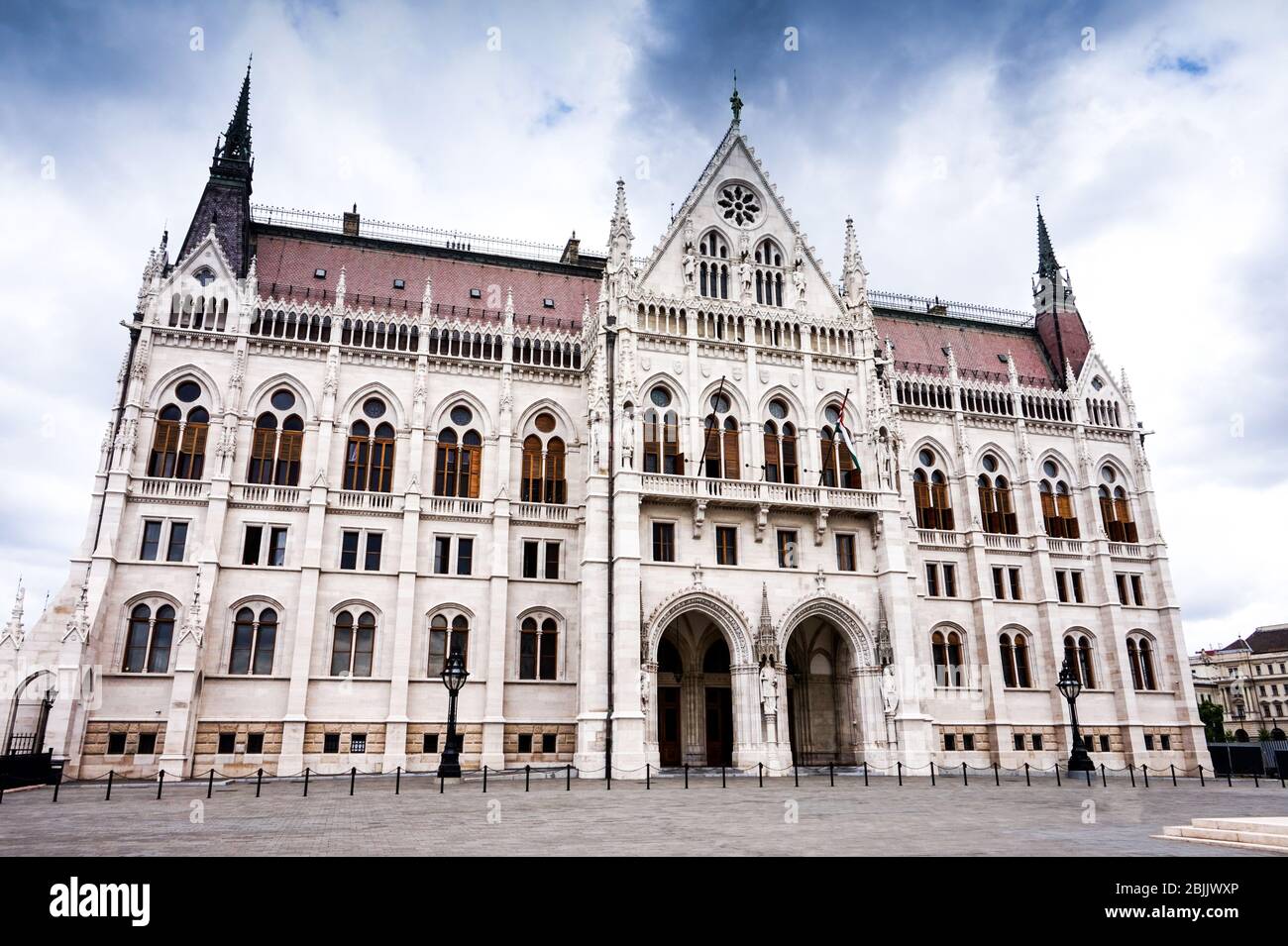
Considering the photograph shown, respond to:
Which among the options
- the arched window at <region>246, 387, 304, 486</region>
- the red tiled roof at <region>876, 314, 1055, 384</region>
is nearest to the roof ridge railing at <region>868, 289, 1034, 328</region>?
the red tiled roof at <region>876, 314, 1055, 384</region>

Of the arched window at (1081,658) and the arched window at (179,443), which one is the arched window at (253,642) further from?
the arched window at (1081,658)

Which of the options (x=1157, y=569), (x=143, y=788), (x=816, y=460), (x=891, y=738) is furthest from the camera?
(x=1157, y=569)

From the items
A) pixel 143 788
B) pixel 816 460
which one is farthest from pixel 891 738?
pixel 143 788

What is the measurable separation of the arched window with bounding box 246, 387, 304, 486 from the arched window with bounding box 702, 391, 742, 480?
18.2 meters

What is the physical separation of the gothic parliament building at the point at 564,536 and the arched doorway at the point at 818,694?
151 mm

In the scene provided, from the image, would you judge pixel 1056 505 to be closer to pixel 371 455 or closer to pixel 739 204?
pixel 739 204

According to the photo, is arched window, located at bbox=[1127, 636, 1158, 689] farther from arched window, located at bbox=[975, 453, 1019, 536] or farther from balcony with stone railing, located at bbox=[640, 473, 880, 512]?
balcony with stone railing, located at bbox=[640, 473, 880, 512]

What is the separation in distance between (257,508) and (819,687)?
27001mm

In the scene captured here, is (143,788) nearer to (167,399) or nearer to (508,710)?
(508,710)

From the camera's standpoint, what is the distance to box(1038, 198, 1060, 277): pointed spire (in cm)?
5669

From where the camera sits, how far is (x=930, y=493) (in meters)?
47.0

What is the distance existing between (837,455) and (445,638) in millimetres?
20042

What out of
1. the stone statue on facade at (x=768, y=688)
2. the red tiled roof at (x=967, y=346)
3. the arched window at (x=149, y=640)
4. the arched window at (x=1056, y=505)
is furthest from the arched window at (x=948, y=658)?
the arched window at (x=149, y=640)
